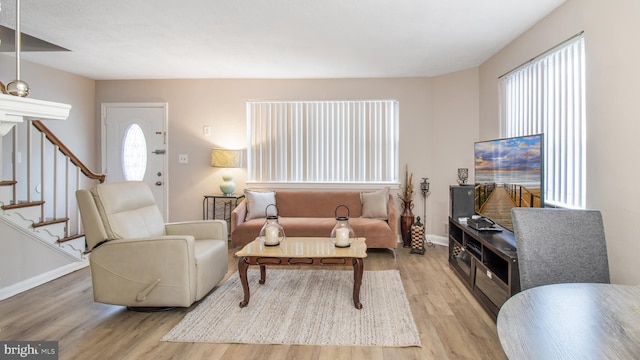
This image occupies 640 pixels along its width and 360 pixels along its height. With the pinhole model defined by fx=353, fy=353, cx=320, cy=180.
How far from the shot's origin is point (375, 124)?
5.10 metres

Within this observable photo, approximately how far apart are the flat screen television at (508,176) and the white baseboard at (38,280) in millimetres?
4169

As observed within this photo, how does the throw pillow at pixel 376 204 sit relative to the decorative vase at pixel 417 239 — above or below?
above

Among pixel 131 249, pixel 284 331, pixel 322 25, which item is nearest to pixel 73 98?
pixel 131 249

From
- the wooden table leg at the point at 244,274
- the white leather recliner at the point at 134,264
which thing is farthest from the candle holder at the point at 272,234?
the white leather recliner at the point at 134,264

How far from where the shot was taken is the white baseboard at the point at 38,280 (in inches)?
120

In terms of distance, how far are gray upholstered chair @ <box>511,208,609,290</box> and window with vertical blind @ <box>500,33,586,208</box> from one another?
831mm

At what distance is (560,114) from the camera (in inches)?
112

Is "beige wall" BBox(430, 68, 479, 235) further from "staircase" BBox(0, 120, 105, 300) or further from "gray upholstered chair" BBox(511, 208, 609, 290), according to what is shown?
"staircase" BBox(0, 120, 105, 300)

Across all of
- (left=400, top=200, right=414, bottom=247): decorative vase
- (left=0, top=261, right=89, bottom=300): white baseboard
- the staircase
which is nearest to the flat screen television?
(left=400, top=200, right=414, bottom=247): decorative vase

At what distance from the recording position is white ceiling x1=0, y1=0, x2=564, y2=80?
2801 millimetres

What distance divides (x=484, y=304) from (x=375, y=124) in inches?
118

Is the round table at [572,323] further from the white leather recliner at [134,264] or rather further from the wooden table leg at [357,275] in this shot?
the white leather recliner at [134,264]

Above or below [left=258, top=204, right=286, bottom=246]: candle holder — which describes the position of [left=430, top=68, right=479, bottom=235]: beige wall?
above

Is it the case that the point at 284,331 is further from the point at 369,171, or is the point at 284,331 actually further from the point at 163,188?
the point at 163,188
